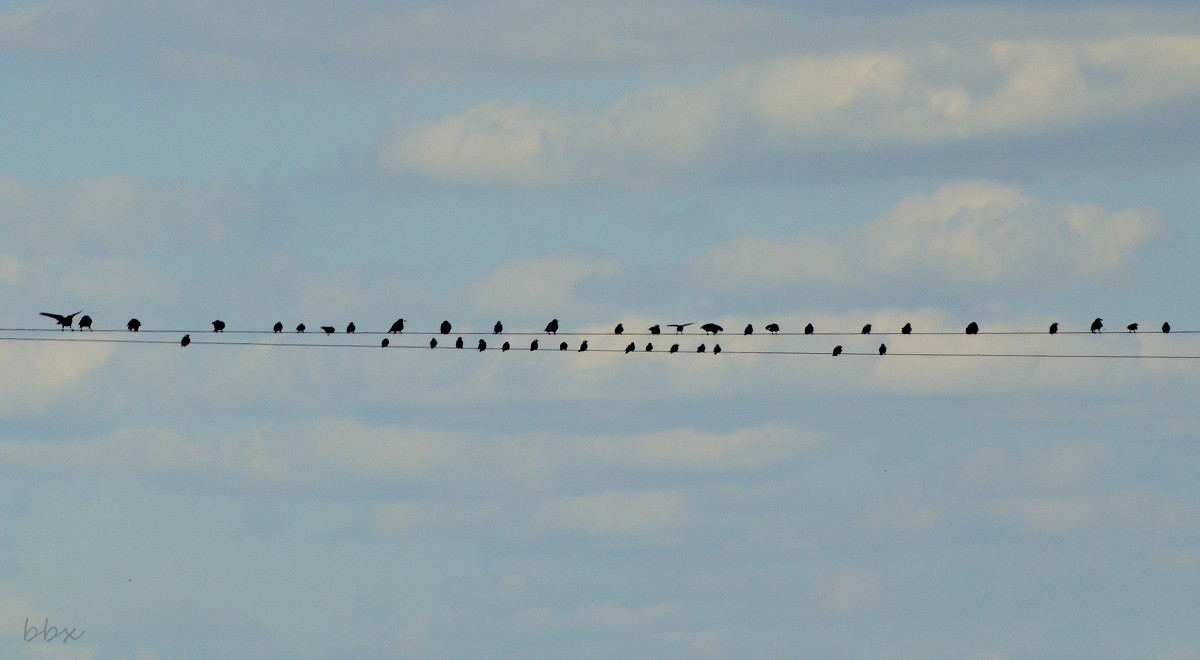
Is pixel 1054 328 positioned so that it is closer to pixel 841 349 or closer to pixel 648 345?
pixel 841 349

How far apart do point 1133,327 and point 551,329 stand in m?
21.6

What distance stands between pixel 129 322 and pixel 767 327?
25197mm

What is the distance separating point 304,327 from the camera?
9512 cm

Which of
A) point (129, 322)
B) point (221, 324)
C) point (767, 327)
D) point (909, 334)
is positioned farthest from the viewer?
point (767, 327)

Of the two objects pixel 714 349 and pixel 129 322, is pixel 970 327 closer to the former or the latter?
pixel 714 349

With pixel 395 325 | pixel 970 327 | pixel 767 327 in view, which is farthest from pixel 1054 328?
pixel 395 325

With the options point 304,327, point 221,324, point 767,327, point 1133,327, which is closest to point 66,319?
point 221,324

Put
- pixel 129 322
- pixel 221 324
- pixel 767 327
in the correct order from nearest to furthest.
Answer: pixel 221 324 < pixel 129 322 < pixel 767 327

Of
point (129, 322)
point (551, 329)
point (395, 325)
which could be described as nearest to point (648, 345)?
point (551, 329)

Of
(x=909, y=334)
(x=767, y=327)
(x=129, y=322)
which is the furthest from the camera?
(x=767, y=327)

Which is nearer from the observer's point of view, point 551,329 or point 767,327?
point 551,329

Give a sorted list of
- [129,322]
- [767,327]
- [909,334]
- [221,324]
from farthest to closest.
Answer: [767,327]
[129,322]
[221,324]
[909,334]

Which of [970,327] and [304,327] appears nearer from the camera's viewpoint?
[970,327]

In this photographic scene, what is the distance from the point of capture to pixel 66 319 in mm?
78188
